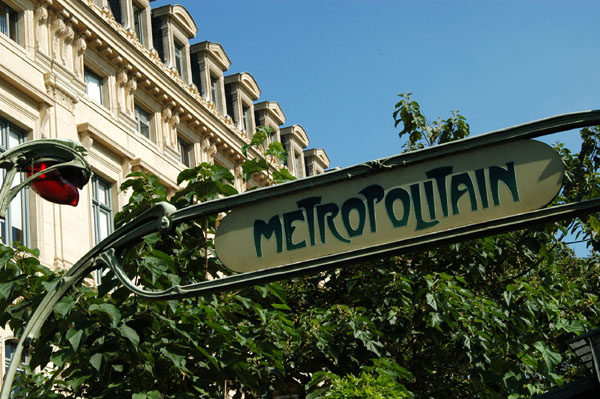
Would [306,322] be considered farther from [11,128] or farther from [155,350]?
[11,128]

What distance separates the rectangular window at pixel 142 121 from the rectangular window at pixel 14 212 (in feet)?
22.9

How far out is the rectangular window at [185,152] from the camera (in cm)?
3403

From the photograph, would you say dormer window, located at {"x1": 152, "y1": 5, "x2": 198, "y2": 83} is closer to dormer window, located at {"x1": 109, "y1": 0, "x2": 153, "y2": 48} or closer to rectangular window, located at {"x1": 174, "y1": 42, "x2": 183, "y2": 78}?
rectangular window, located at {"x1": 174, "y1": 42, "x2": 183, "y2": 78}

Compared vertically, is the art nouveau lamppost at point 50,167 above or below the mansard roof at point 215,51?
→ below

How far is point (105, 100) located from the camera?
2931cm

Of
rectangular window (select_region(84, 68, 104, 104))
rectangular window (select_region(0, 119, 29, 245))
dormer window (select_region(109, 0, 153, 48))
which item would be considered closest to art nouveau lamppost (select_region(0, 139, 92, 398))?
rectangular window (select_region(0, 119, 29, 245))

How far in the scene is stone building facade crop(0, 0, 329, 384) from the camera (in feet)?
80.3

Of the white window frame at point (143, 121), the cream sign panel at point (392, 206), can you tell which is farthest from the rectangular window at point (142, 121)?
the cream sign panel at point (392, 206)

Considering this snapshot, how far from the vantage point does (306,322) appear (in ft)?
49.9

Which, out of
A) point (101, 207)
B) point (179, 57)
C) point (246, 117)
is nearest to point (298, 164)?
point (246, 117)

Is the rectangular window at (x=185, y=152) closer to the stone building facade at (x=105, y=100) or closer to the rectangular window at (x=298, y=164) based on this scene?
the stone building facade at (x=105, y=100)

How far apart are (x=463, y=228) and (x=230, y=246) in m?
1.29

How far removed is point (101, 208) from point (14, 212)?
14.2ft

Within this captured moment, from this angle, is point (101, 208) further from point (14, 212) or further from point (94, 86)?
point (14, 212)
